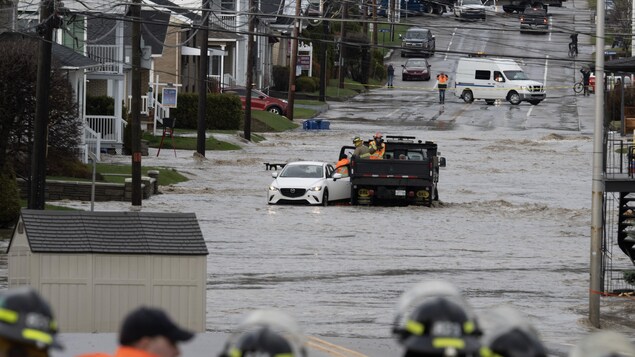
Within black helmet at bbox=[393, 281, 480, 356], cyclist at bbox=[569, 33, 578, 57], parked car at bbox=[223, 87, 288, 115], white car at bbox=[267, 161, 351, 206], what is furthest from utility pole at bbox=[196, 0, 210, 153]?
black helmet at bbox=[393, 281, 480, 356]

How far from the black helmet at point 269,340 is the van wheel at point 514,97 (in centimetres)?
7205

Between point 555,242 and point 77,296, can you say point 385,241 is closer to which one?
point 555,242

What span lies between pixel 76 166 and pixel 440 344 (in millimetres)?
34481

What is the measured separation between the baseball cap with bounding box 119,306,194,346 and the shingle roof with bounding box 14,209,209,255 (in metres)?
11.7

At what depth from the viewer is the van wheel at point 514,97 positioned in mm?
76875

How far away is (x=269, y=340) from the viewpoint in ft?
17.7

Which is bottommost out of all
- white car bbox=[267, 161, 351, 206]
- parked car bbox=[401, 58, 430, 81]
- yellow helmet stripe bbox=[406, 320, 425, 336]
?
white car bbox=[267, 161, 351, 206]

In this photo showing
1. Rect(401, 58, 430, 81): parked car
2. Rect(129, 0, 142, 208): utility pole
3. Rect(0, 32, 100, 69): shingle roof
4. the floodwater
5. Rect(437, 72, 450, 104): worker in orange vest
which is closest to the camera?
the floodwater

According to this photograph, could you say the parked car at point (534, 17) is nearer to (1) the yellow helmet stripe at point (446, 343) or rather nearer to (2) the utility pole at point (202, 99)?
(2) the utility pole at point (202, 99)

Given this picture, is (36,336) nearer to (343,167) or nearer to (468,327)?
(468,327)

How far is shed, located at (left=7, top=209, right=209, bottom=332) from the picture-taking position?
56.7ft

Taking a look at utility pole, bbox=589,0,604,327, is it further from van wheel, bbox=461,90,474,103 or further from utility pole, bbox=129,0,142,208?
van wheel, bbox=461,90,474,103

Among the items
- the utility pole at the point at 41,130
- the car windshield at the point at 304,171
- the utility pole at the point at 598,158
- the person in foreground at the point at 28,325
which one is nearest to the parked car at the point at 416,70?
the car windshield at the point at 304,171

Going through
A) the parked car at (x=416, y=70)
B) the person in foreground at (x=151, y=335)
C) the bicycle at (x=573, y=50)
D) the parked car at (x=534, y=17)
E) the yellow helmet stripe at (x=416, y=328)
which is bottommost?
the parked car at (x=416, y=70)
